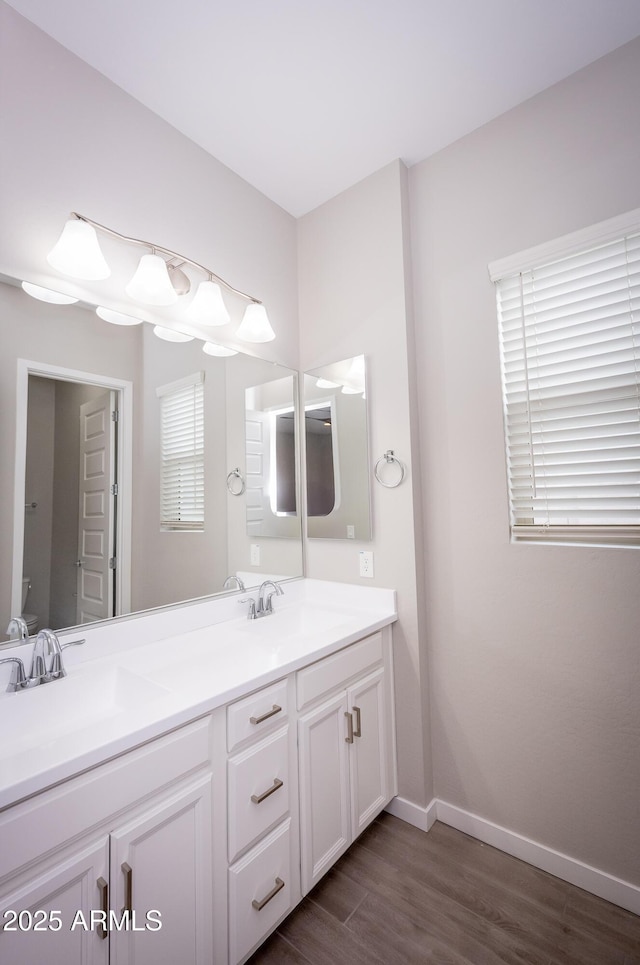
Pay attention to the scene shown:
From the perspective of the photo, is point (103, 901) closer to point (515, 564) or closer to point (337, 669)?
point (337, 669)

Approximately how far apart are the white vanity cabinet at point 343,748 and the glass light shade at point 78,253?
145 centimetres

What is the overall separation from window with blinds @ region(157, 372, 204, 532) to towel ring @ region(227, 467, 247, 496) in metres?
0.16

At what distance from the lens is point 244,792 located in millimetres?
1189

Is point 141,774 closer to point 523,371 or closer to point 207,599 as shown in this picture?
point 207,599

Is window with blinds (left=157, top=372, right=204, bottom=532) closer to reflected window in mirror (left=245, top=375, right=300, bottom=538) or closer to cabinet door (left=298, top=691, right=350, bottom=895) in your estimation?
reflected window in mirror (left=245, top=375, right=300, bottom=538)

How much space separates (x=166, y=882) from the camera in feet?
3.24

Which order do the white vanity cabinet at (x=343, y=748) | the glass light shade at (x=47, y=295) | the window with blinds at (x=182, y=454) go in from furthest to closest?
the window with blinds at (x=182, y=454)
the white vanity cabinet at (x=343, y=748)
the glass light shade at (x=47, y=295)

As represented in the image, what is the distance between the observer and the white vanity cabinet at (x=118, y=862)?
2.58 ft

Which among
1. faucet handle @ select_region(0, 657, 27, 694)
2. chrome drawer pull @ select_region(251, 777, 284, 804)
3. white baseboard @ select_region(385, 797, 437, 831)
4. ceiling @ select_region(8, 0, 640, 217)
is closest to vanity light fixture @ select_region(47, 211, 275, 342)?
ceiling @ select_region(8, 0, 640, 217)

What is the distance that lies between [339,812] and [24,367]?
1.77 metres

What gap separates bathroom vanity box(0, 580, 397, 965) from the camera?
83cm

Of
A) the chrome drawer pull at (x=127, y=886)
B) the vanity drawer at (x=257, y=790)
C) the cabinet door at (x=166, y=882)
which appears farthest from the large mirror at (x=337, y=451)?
the chrome drawer pull at (x=127, y=886)

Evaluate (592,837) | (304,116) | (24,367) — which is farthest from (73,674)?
(304,116)

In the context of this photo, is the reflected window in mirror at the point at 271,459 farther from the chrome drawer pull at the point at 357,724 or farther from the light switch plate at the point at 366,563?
the chrome drawer pull at the point at 357,724
